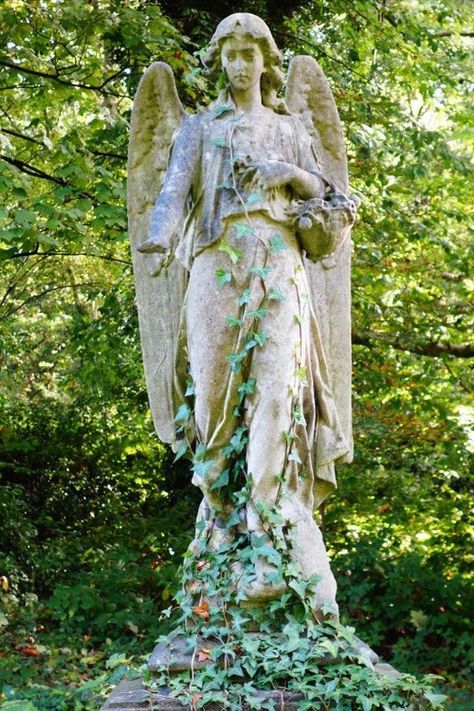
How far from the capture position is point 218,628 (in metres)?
3.71

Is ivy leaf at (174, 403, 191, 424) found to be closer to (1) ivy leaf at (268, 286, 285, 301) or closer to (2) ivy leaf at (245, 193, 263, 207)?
(1) ivy leaf at (268, 286, 285, 301)

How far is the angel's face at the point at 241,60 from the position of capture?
4055mm

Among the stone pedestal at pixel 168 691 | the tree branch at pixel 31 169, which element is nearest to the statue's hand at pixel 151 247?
the stone pedestal at pixel 168 691

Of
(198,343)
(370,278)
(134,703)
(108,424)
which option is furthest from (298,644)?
(108,424)

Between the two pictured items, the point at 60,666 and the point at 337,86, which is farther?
the point at 337,86

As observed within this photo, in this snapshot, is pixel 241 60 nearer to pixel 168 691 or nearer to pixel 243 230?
pixel 243 230

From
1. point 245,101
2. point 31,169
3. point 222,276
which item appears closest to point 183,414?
point 222,276

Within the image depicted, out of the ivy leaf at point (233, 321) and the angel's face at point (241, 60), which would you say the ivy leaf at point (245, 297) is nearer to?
the ivy leaf at point (233, 321)

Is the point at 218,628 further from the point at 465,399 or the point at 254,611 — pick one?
the point at 465,399

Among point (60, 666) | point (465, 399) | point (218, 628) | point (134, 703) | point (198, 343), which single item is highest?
point (465, 399)

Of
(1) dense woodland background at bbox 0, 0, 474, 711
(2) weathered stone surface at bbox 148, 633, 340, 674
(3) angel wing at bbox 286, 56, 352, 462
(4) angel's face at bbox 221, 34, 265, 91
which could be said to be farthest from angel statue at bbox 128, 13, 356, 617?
(1) dense woodland background at bbox 0, 0, 474, 711

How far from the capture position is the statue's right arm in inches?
147

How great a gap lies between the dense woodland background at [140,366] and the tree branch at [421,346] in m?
0.02

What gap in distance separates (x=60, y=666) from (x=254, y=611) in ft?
12.6
